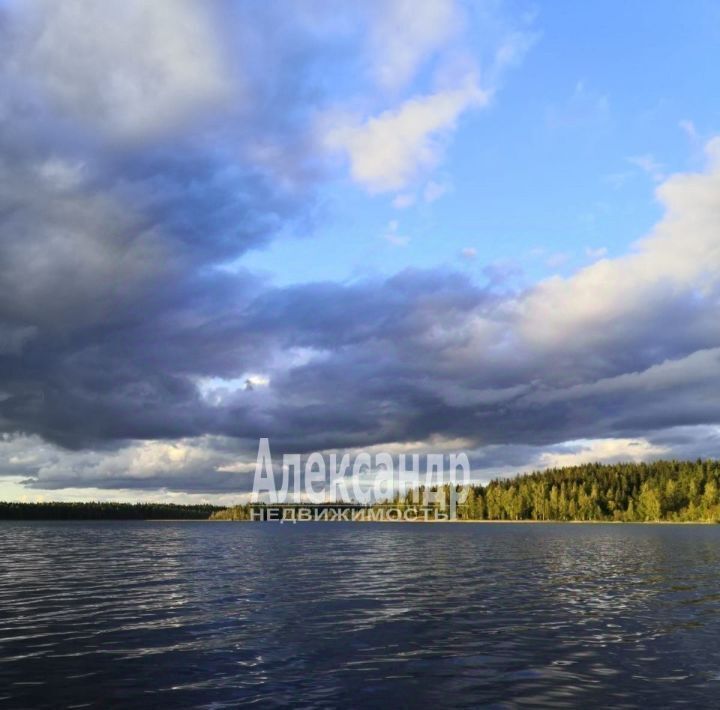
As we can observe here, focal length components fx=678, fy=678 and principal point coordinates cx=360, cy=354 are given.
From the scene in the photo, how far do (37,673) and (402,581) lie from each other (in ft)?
138

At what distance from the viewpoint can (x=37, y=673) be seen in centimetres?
2841

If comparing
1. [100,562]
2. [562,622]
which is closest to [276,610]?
[562,622]

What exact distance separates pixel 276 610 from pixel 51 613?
14.9 metres

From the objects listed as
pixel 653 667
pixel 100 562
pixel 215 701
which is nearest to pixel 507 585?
pixel 653 667

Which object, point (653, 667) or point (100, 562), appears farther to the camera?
point (100, 562)

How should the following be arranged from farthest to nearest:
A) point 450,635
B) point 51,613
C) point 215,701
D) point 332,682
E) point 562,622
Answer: point 51,613 < point 562,622 < point 450,635 < point 332,682 < point 215,701

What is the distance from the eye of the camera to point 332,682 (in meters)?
26.7

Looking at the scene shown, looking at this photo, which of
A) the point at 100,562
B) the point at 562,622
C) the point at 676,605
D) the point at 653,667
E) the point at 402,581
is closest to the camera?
the point at 653,667

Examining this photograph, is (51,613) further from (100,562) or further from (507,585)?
(100,562)

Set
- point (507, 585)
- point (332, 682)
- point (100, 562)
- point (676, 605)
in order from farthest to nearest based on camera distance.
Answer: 1. point (100, 562)
2. point (507, 585)
3. point (676, 605)
4. point (332, 682)

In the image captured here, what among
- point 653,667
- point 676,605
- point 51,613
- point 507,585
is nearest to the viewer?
point 653,667

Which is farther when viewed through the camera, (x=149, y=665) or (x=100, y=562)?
(x=100, y=562)

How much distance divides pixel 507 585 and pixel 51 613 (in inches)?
1475

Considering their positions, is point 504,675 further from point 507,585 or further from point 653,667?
point 507,585
